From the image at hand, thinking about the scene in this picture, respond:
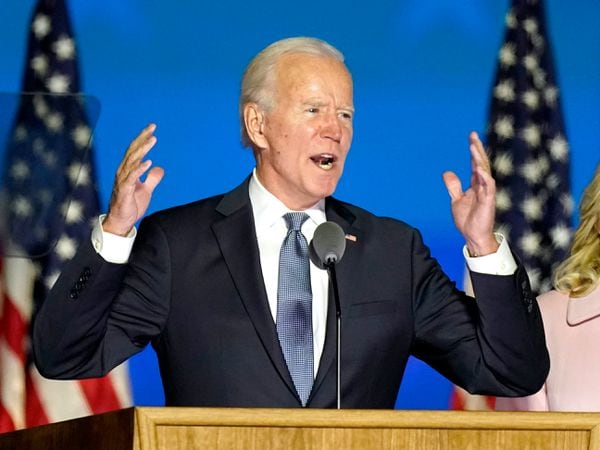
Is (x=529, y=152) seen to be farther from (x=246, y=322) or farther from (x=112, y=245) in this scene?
(x=112, y=245)

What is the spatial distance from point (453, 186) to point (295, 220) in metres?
0.35

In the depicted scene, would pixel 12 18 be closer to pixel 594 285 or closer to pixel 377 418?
pixel 594 285

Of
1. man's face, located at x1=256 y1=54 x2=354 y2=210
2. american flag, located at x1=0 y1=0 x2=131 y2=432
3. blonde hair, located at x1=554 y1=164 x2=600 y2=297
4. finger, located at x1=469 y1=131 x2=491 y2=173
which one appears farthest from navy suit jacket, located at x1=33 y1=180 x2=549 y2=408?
american flag, located at x1=0 y1=0 x2=131 y2=432

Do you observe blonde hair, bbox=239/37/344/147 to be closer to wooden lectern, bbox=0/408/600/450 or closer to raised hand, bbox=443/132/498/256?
raised hand, bbox=443/132/498/256

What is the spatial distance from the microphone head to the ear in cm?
48

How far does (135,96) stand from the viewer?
4043 mm

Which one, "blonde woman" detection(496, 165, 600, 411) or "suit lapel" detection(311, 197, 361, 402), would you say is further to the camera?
"blonde woman" detection(496, 165, 600, 411)

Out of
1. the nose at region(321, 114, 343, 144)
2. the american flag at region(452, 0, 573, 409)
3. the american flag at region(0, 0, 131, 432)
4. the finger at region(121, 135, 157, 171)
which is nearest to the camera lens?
the finger at region(121, 135, 157, 171)

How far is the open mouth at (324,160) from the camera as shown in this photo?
284 cm

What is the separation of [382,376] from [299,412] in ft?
2.38

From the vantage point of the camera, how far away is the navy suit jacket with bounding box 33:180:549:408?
2592 millimetres

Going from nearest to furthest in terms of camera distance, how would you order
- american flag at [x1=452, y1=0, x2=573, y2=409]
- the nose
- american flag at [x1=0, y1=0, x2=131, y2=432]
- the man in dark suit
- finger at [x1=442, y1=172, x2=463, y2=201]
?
the man in dark suit
finger at [x1=442, y1=172, x2=463, y2=201]
the nose
american flag at [x1=0, y1=0, x2=131, y2=432]
american flag at [x1=452, y1=0, x2=573, y2=409]

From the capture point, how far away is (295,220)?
2.85 meters

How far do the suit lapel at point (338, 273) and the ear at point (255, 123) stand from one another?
0.65ft
